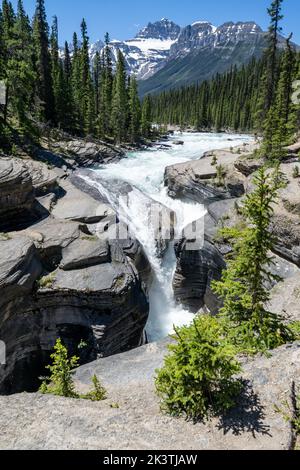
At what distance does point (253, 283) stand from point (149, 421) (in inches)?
199

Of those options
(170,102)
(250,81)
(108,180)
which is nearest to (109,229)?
(108,180)

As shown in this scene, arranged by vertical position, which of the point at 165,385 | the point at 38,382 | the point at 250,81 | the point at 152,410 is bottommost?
the point at 38,382

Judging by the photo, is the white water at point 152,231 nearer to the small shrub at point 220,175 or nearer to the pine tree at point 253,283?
the small shrub at point 220,175

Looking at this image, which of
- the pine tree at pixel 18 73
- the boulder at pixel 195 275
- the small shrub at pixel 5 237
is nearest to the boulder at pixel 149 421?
the small shrub at pixel 5 237

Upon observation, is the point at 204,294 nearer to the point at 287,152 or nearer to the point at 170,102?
the point at 287,152

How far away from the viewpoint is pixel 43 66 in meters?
49.9

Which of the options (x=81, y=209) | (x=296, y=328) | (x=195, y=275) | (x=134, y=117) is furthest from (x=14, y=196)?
(x=134, y=117)

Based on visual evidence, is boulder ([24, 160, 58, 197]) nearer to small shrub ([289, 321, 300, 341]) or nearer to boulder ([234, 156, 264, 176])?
boulder ([234, 156, 264, 176])

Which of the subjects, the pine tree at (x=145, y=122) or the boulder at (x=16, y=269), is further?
the pine tree at (x=145, y=122)

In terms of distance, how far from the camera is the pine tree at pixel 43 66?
49094 mm

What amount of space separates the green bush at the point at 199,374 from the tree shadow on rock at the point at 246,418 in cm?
24

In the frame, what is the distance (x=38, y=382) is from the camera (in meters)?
17.1

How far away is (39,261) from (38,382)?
250 inches
